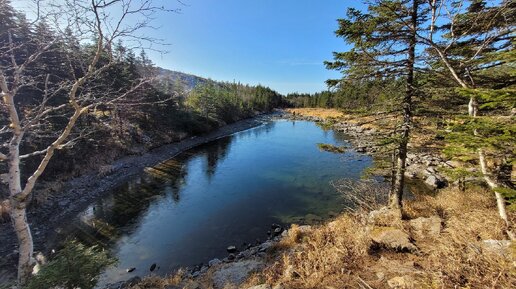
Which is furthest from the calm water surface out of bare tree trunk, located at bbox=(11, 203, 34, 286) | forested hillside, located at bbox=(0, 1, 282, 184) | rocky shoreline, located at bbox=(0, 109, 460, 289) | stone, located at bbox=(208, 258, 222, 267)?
bare tree trunk, located at bbox=(11, 203, 34, 286)

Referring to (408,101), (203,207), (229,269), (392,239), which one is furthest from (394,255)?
(203,207)

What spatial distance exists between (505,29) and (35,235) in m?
18.2

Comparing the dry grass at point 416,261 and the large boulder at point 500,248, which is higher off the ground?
the large boulder at point 500,248

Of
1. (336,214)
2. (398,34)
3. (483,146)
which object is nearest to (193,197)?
(336,214)

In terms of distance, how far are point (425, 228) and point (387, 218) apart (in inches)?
49.1

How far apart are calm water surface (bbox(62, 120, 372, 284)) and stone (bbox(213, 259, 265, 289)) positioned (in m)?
2.13

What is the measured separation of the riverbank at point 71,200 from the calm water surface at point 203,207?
896 millimetres

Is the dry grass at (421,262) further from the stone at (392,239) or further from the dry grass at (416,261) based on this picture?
the stone at (392,239)

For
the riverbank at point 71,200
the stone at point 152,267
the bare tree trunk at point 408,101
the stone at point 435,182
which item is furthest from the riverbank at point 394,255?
the stone at point 435,182

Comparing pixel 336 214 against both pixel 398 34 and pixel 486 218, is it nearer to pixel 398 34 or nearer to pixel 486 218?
pixel 486 218

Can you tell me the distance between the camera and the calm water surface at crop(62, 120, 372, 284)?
1185 cm

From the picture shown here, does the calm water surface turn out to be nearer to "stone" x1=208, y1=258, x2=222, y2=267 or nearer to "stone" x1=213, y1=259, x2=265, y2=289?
"stone" x1=208, y1=258, x2=222, y2=267

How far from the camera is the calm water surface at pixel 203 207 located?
11852 millimetres

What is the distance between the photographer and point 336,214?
14328 millimetres
